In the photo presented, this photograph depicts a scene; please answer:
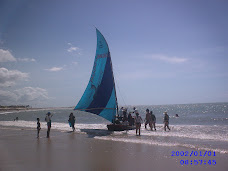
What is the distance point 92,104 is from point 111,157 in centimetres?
1172

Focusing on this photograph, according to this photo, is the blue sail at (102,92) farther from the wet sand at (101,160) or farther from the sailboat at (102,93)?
the wet sand at (101,160)

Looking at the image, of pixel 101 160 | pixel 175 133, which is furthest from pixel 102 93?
pixel 101 160

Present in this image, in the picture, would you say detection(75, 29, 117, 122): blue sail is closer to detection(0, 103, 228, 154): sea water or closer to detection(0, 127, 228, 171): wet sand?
detection(0, 103, 228, 154): sea water

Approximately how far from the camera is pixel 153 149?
10.3 metres

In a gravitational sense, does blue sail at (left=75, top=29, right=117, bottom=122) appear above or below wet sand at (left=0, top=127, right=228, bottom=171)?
above

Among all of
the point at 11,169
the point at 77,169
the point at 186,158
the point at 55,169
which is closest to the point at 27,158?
the point at 11,169

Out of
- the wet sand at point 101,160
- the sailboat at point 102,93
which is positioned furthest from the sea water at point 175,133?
the wet sand at point 101,160

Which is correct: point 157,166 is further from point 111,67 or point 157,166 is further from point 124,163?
point 111,67

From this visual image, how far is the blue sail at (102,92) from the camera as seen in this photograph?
20219 millimetres

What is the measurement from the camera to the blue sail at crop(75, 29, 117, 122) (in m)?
20.2

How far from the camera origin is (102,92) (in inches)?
798

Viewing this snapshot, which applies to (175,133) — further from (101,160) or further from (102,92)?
(101,160)

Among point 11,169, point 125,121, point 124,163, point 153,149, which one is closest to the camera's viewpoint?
point 11,169

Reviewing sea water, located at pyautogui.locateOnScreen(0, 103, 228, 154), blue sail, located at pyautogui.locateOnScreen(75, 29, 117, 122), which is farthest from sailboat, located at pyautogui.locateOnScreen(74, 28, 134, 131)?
sea water, located at pyautogui.locateOnScreen(0, 103, 228, 154)
